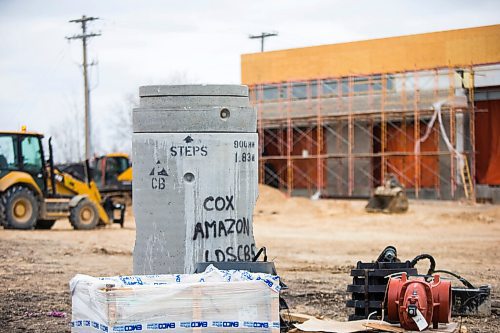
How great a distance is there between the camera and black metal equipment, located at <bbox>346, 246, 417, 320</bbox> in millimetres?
9211

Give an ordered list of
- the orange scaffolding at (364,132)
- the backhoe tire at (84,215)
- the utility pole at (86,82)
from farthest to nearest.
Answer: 1. the utility pole at (86,82)
2. the orange scaffolding at (364,132)
3. the backhoe tire at (84,215)

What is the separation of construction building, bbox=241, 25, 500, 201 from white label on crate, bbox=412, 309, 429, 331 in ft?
104

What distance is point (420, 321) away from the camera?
26.6 feet

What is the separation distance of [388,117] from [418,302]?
34.5 meters

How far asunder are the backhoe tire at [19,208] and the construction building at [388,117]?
60.8 feet

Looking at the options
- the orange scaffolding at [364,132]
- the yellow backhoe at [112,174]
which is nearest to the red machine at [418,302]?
the yellow backhoe at [112,174]

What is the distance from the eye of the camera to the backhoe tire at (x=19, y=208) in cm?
2636

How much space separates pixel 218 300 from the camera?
7.22 meters

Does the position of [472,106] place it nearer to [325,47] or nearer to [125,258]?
[325,47]

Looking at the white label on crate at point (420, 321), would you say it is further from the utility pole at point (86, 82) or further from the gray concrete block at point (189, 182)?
the utility pole at point (86, 82)

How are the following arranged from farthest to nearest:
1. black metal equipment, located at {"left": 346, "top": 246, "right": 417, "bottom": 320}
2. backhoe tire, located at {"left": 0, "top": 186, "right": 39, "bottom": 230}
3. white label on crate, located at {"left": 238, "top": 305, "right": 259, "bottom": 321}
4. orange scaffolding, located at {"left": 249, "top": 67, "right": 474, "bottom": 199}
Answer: orange scaffolding, located at {"left": 249, "top": 67, "right": 474, "bottom": 199} < backhoe tire, located at {"left": 0, "top": 186, "right": 39, "bottom": 230} < black metal equipment, located at {"left": 346, "top": 246, "right": 417, "bottom": 320} < white label on crate, located at {"left": 238, "top": 305, "right": 259, "bottom": 321}

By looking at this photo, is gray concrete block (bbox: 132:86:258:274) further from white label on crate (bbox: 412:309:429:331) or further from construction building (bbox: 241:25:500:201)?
construction building (bbox: 241:25:500:201)

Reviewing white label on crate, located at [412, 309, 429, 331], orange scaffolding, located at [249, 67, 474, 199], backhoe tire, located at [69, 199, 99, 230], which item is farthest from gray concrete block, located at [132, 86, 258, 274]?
orange scaffolding, located at [249, 67, 474, 199]

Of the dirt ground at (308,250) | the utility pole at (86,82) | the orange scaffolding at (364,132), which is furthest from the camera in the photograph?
the utility pole at (86,82)
